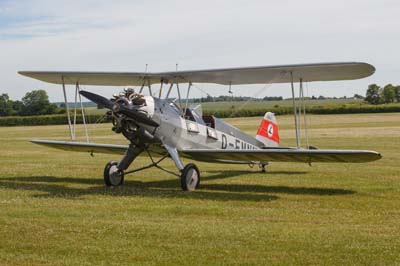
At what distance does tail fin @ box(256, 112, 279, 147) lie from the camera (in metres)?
16.8

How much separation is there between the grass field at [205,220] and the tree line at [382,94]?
92.2m

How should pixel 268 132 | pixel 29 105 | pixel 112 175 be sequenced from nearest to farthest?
pixel 112 175
pixel 268 132
pixel 29 105

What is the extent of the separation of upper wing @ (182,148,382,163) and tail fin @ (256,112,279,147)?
3478mm

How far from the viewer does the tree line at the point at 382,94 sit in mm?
103812

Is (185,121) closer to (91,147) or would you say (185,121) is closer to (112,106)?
(112,106)

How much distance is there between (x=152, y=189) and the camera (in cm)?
1274

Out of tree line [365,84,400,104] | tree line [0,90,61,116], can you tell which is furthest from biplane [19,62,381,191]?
tree line [365,84,400,104]

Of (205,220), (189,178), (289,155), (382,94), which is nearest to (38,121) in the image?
(382,94)

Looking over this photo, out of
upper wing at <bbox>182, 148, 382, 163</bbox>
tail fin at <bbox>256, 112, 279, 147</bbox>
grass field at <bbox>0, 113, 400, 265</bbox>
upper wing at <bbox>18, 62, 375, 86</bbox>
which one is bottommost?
grass field at <bbox>0, 113, 400, 265</bbox>

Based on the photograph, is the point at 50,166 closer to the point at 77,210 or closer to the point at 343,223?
the point at 77,210

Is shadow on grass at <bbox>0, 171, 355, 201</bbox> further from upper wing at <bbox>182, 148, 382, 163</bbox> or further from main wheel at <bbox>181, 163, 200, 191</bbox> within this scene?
upper wing at <bbox>182, 148, 382, 163</bbox>

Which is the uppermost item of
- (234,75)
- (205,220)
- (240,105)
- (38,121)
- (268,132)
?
(234,75)

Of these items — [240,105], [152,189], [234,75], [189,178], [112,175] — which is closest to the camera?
[189,178]

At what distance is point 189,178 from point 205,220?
11.6 ft
